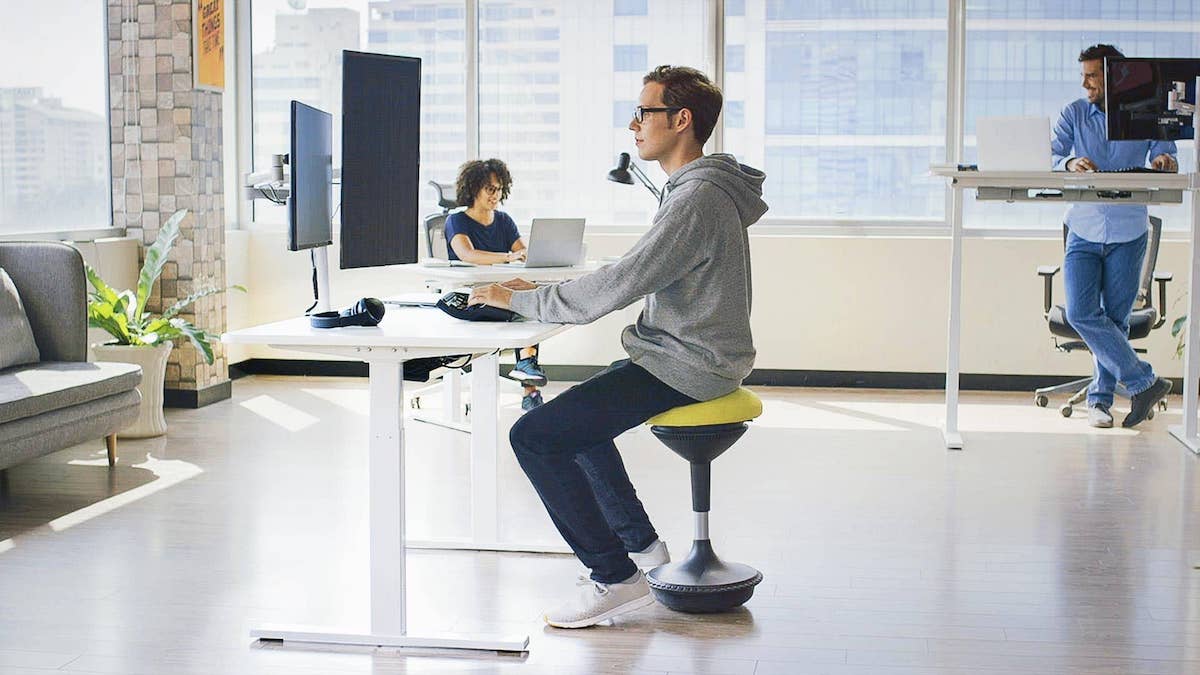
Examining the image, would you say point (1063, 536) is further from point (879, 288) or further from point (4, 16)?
point (4, 16)

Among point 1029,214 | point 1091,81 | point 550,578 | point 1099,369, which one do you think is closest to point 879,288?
point 1029,214

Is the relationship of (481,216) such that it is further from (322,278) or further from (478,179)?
(322,278)

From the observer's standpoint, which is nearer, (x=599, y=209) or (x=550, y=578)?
(x=550, y=578)

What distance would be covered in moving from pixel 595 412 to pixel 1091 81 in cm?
372

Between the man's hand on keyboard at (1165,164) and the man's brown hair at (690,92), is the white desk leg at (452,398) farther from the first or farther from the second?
the man's hand on keyboard at (1165,164)

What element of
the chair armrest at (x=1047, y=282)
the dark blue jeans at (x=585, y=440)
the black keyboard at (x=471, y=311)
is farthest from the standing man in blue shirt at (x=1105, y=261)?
the black keyboard at (x=471, y=311)

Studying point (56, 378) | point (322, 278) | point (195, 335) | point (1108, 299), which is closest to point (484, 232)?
point (195, 335)

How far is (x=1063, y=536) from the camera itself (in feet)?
14.0

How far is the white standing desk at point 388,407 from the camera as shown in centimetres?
300

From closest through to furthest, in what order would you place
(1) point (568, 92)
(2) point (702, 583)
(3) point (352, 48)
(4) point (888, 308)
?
(2) point (702, 583)
(4) point (888, 308)
(1) point (568, 92)
(3) point (352, 48)

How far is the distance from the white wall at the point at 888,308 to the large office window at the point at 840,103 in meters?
0.29

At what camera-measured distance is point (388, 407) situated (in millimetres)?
3111

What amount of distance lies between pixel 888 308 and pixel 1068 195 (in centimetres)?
187

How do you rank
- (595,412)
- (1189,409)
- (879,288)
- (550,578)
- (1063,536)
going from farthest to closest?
(879,288), (1189,409), (1063,536), (550,578), (595,412)
